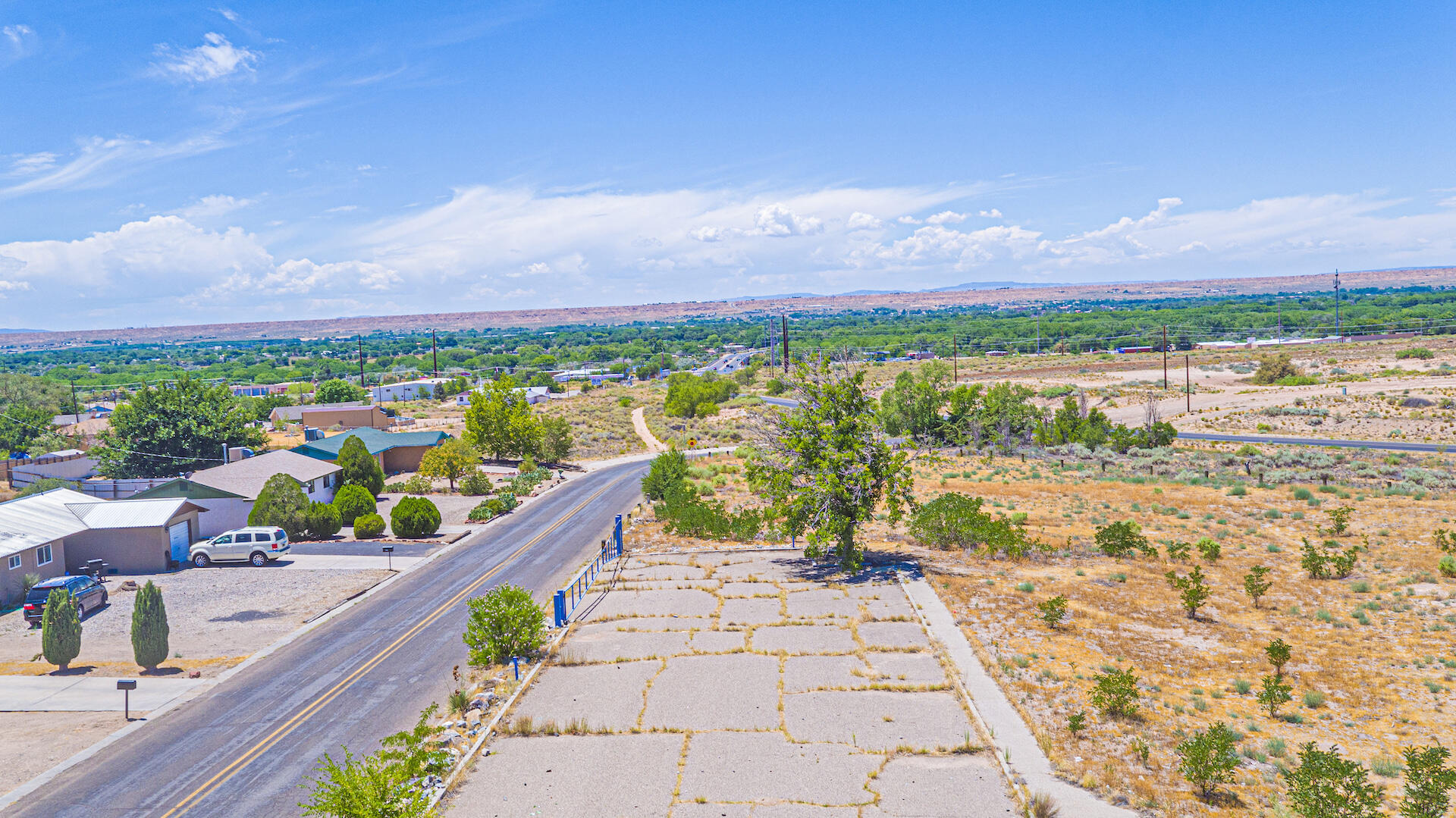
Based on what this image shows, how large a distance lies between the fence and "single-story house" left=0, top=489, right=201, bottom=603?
1736cm

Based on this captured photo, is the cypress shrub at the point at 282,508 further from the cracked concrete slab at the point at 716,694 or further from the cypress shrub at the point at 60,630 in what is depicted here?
the cracked concrete slab at the point at 716,694

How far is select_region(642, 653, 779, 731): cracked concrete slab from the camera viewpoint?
15055mm

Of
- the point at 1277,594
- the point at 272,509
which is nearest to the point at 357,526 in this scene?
the point at 272,509

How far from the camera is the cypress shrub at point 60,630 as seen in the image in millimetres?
20219

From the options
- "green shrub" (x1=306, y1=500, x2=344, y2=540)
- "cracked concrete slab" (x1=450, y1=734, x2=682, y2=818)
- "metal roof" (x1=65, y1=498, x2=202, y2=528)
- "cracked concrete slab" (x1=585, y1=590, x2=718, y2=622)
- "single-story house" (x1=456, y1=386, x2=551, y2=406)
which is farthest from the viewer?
"single-story house" (x1=456, y1=386, x2=551, y2=406)

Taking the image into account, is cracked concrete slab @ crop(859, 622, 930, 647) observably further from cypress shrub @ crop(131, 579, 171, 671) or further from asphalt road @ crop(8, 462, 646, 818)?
cypress shrub @ crop(131, 579, 171, 671)

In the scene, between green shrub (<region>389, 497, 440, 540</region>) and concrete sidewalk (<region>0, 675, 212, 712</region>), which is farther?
green shrub (<region>389, 497, 440, 540</region>)

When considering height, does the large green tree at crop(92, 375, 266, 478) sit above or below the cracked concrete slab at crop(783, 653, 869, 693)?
above

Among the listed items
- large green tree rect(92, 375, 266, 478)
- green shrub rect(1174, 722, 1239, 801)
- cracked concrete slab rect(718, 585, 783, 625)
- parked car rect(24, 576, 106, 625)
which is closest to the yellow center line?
cracked concrete slab rect(718, 585, 783, 625)

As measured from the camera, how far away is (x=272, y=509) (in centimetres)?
3684

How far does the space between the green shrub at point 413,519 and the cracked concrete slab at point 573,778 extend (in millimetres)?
24962

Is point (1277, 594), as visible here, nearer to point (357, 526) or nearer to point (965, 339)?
point (357, 526)

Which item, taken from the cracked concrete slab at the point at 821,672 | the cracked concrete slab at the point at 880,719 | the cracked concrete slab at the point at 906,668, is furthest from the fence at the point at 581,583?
the cracked concrete slab at the point at 906,668

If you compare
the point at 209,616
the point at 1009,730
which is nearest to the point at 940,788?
the point at 1009,730
